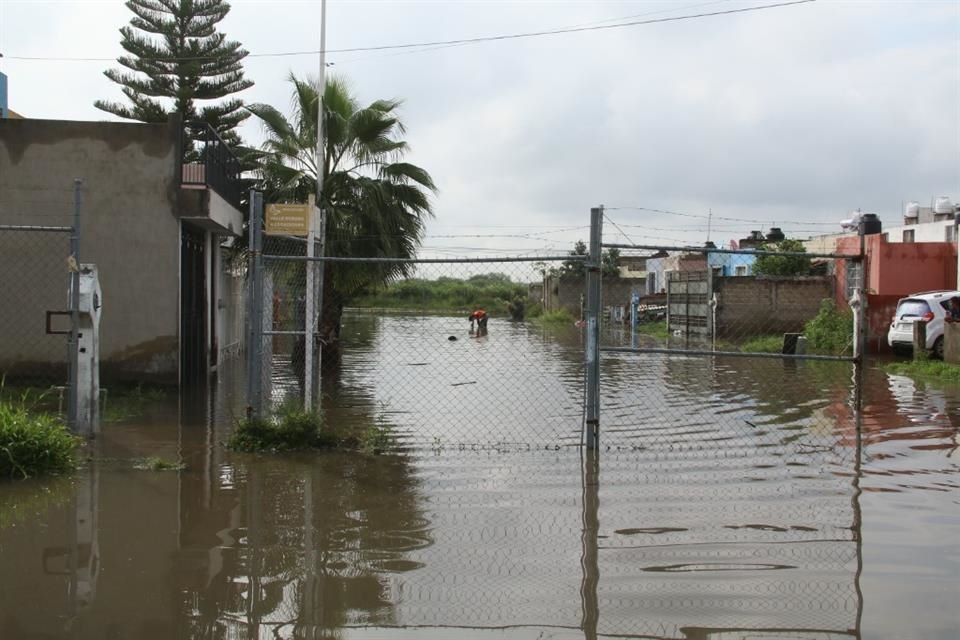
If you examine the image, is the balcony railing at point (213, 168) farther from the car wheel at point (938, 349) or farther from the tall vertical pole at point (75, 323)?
the car wheel at point (938, 349)

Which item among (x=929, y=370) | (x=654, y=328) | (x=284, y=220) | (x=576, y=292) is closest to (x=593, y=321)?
(x=284, y=220)

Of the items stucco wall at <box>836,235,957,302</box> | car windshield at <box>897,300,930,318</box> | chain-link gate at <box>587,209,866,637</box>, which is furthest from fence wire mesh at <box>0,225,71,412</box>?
stucco wall at <box>836,235,957,302</box>

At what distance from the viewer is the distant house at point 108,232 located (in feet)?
43.3

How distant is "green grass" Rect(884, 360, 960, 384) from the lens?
16.6 m

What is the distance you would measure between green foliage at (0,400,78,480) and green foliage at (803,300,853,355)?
19780 mm

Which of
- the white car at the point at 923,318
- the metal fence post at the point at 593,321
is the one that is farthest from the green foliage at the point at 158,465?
the white car at the point at 923,318

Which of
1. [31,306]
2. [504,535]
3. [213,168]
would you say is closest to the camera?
[504,535]

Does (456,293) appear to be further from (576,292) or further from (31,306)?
(576,292)

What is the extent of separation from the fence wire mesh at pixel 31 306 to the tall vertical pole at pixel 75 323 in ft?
15.6

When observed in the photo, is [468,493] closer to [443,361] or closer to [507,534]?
[507,534]

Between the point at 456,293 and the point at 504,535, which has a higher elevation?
the point at 456,293

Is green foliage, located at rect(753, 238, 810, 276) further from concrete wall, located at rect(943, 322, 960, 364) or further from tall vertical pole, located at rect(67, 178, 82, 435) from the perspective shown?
tall vertical pole, located at rect(67, 178, 82, 435)

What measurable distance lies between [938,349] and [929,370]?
3106 millimetres

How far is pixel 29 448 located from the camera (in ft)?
24.5
